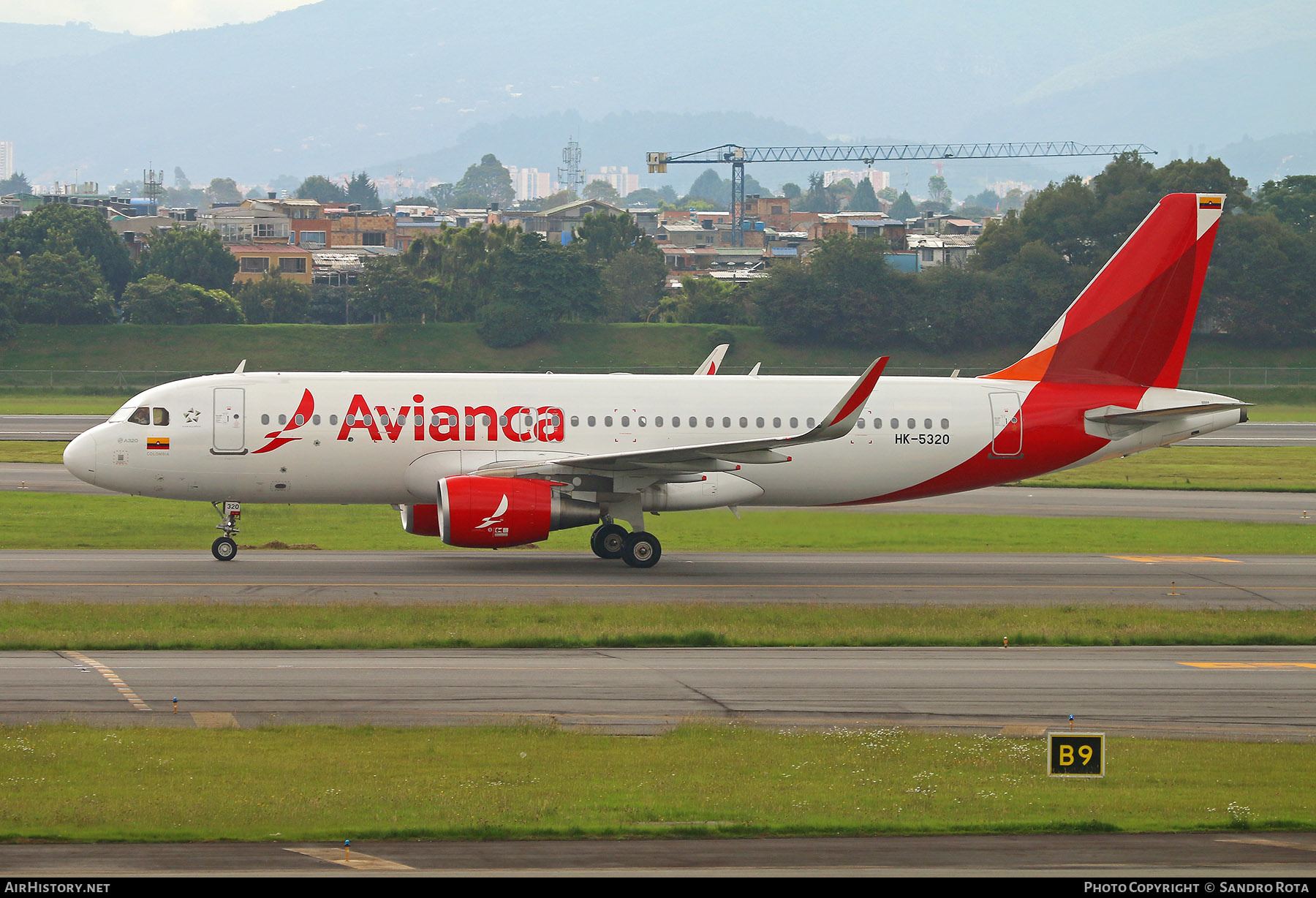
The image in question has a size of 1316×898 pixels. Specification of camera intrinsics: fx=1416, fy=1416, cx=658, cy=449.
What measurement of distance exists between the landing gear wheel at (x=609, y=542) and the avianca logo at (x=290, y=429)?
8023 millimetres

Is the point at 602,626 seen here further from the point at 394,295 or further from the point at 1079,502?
the point at 394,295

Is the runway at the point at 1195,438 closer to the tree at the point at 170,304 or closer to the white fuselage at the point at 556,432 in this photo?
the white fuselage at the point at 556,432

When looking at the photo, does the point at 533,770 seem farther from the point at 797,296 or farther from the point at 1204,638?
the point at 797,296

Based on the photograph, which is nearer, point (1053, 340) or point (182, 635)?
point (182, 635)

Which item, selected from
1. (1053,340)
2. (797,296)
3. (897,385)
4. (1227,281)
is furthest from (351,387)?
(1227,281)

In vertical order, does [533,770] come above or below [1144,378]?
below

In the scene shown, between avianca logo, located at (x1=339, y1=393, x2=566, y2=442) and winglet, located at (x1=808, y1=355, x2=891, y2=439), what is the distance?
7.25 metres

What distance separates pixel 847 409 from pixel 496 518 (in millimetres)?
8715

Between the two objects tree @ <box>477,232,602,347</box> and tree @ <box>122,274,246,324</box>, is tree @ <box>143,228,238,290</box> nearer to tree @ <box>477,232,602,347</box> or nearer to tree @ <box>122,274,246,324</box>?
tree @ <box>122,274,246,324</box>

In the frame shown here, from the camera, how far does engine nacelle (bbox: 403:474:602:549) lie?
1321 inches

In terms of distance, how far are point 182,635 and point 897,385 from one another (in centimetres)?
2048

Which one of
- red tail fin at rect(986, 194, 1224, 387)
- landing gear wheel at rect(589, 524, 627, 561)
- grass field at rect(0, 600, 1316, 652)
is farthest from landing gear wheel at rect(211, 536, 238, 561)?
red tail fin at rect(986, 194, 1224, 387)

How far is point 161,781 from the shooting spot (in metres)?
17.2

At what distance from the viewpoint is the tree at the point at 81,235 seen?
13950 centimetres
